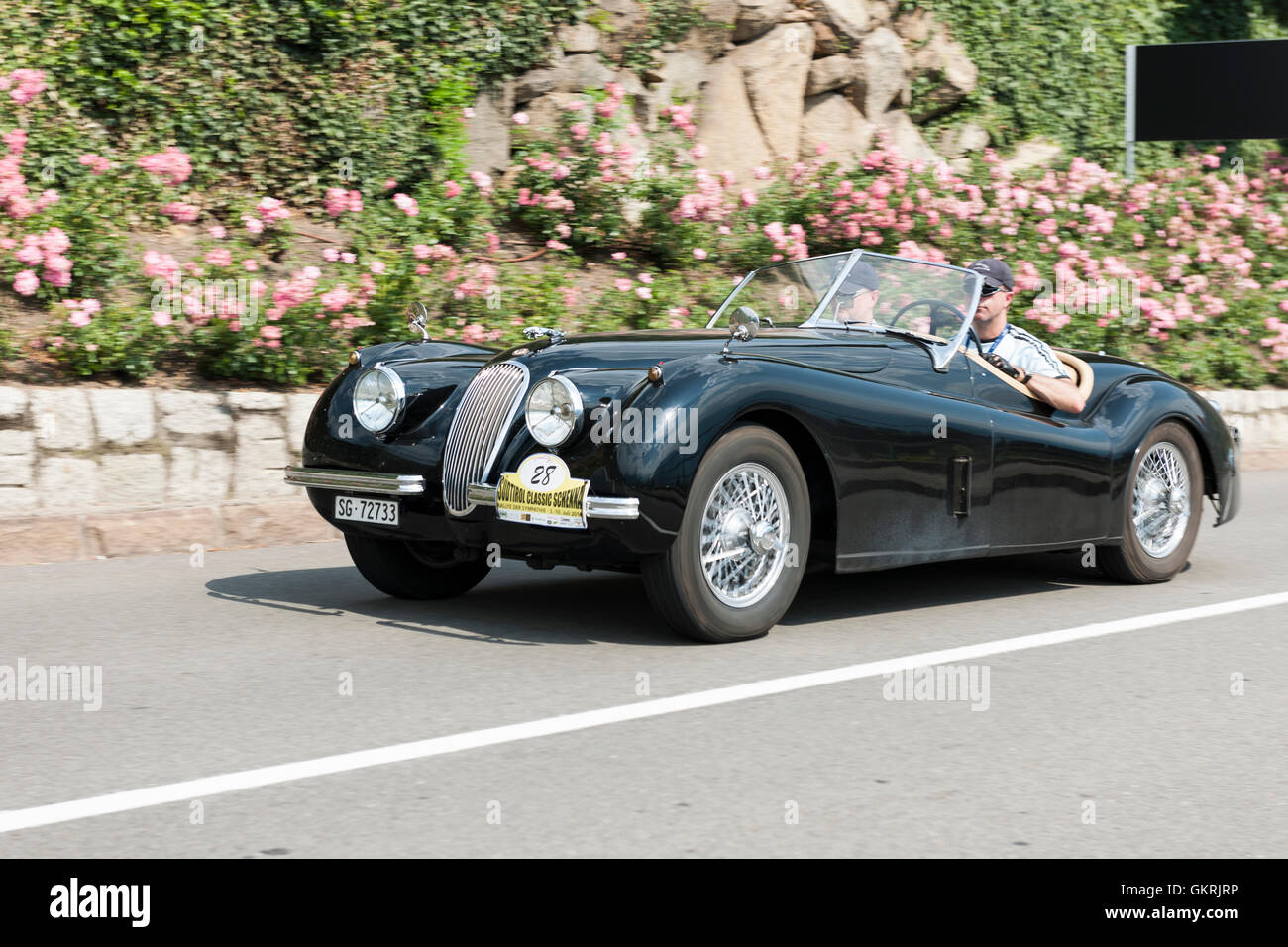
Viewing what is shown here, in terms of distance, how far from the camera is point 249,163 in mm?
12367

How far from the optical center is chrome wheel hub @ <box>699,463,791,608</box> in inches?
227

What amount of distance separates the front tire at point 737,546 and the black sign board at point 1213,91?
47.6ft

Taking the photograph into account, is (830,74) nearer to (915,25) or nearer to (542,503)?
(915,25)

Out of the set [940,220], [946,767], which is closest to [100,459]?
[946,767]

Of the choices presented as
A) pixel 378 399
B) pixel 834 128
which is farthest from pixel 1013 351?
pixel 834 128

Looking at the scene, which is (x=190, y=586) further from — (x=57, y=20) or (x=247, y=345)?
(x=57, y=20)

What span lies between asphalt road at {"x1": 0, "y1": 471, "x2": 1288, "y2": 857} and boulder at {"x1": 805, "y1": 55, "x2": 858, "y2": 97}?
411 inches

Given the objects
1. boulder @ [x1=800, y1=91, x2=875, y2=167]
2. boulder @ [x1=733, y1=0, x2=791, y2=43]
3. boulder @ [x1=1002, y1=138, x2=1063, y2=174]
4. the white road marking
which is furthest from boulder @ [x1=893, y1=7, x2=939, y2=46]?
the white road marking

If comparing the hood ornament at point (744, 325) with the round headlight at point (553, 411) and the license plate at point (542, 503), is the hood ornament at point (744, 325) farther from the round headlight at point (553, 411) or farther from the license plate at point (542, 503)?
the license plate at point (542, 503)

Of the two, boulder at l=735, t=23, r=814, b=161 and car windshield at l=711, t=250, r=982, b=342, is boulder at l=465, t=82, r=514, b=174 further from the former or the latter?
car windshield at l=711, t=250, r=982, b=342

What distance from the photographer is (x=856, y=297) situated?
7.05 meters

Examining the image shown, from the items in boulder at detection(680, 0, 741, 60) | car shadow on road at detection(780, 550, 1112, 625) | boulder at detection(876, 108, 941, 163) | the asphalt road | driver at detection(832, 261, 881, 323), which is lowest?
car shadow on road at detection(780, 550, 1112, 625)

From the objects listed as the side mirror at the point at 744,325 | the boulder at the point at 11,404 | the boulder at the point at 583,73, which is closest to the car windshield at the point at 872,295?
the side mirror at the point at 744,325

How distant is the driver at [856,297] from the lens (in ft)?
23.0
